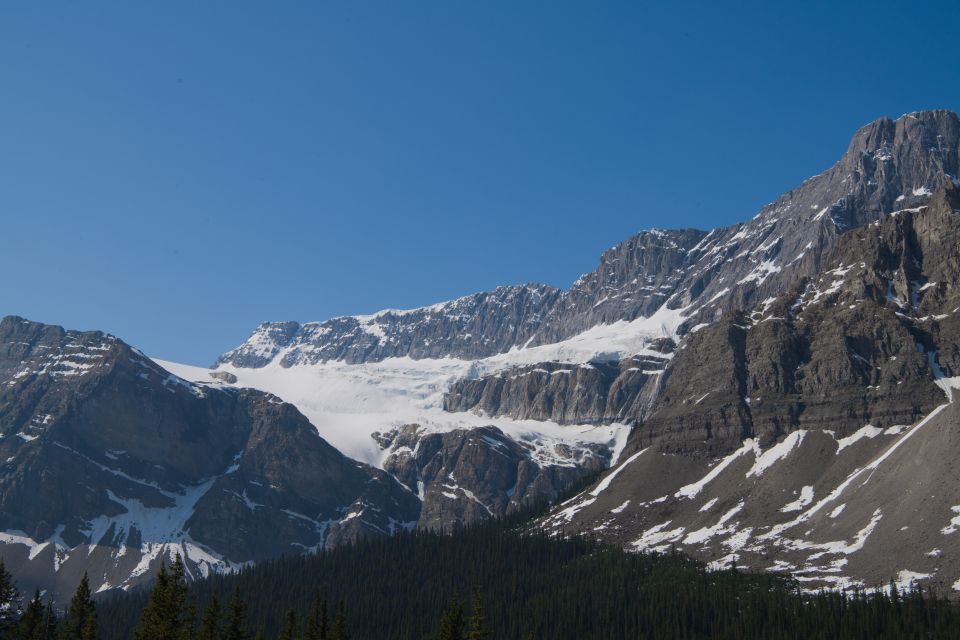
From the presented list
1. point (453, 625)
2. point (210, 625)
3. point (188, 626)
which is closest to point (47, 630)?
point (188, 626)

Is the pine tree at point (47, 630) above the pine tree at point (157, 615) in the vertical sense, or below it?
below

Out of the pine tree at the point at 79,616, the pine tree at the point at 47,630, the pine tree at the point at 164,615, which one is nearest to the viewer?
the pine tree at the point at 164,615

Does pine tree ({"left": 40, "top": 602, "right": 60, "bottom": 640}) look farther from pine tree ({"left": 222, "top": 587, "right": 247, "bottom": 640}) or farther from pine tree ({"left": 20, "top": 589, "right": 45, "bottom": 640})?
pine tree ({"left": 222, "top": 587, "right": 247, "bottom": 640})

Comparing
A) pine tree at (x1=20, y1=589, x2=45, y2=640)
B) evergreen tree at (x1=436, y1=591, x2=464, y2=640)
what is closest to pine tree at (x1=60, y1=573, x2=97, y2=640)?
pine tree at (x1=20, y1=589, x2=45, y2=640)

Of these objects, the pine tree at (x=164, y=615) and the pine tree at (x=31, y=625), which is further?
the pine tree at (x=31, y=625)

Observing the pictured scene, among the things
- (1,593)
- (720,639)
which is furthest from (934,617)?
(1,593)

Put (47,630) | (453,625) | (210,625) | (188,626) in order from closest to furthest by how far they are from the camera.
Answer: (453,625) < (210,625) < (188,626) < (47,630)

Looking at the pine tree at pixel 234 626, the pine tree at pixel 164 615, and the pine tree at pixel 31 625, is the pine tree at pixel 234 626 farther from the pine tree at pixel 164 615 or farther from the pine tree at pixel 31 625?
the pine tree at pixel 31 625

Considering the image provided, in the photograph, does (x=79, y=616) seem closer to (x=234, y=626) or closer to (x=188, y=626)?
(x=188, y=626)

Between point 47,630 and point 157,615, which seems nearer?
point 157,615

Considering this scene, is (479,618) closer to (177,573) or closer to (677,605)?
(177,573)

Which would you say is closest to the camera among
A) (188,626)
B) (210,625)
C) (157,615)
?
(157,615)

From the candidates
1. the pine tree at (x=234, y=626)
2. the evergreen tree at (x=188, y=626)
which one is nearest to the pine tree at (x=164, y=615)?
the evergreen tree at (x=188, y=626)

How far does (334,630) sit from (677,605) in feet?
323
